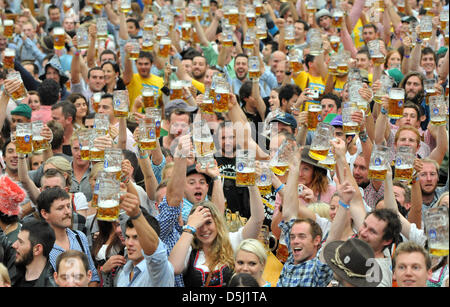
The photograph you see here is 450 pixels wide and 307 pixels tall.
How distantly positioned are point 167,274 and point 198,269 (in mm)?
434

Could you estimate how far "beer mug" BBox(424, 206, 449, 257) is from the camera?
A: 405cm

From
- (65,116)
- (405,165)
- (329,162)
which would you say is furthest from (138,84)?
(405,165)

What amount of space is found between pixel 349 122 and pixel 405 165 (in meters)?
0.98

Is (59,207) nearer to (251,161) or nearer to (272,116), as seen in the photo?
(251,161)

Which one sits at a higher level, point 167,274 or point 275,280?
point 167,274

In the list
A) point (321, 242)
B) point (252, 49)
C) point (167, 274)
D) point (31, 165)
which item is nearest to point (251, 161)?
point (321, 242)

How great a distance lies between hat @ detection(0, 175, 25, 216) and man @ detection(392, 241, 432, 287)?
231 cm

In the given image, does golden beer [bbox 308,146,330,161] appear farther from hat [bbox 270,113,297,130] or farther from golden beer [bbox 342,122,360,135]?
hat [bbox 270,113,297,130]

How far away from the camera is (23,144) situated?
19.7 feet

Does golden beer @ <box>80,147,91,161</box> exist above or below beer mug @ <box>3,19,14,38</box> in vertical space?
above

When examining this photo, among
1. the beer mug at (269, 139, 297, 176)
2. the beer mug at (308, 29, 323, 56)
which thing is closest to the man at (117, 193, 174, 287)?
the beer mug at (269, 139, 297, 176)

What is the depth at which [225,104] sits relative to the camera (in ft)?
21.0

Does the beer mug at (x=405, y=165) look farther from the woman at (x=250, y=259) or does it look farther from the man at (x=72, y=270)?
the man at (x=72, y=270)
